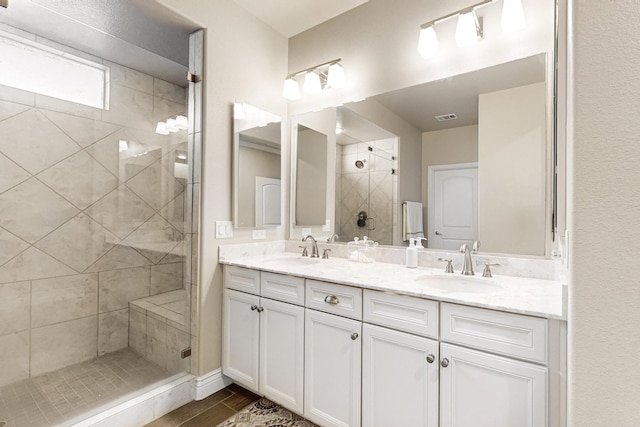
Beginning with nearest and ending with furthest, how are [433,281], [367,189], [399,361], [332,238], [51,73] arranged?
1. [399,361]
2. [433,281]
3. [51,73]
4. [367,189]
5. [332,238]

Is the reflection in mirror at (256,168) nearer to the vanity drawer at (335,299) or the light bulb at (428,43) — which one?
the vanity drawer at (335,299)

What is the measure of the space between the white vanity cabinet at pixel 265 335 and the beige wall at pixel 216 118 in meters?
0.10

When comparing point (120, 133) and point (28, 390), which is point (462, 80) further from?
point (28, 390)

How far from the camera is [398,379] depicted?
A: 1360mm

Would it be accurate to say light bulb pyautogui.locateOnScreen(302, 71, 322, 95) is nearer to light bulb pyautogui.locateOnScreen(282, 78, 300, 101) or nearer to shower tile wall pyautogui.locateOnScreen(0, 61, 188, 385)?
light bulb pyautogui.locateOnScreen(282, 78, 300, 101)

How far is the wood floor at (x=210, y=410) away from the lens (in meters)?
1.77

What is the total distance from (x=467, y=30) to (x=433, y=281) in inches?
56.2

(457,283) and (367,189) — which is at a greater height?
(367,189)

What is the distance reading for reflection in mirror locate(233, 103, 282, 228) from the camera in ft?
7.31

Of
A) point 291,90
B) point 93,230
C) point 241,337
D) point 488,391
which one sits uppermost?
point 291,90

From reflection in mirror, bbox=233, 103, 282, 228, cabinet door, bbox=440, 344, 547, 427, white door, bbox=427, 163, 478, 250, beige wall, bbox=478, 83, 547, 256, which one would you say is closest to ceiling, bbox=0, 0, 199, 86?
reflection in mirror, bbox=233, 103, 282, 228

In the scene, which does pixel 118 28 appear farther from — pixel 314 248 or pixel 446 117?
pixel 446 117

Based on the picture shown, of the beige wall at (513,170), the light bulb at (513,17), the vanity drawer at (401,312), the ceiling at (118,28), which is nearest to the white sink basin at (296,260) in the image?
the vanity drawer at (401,312)
